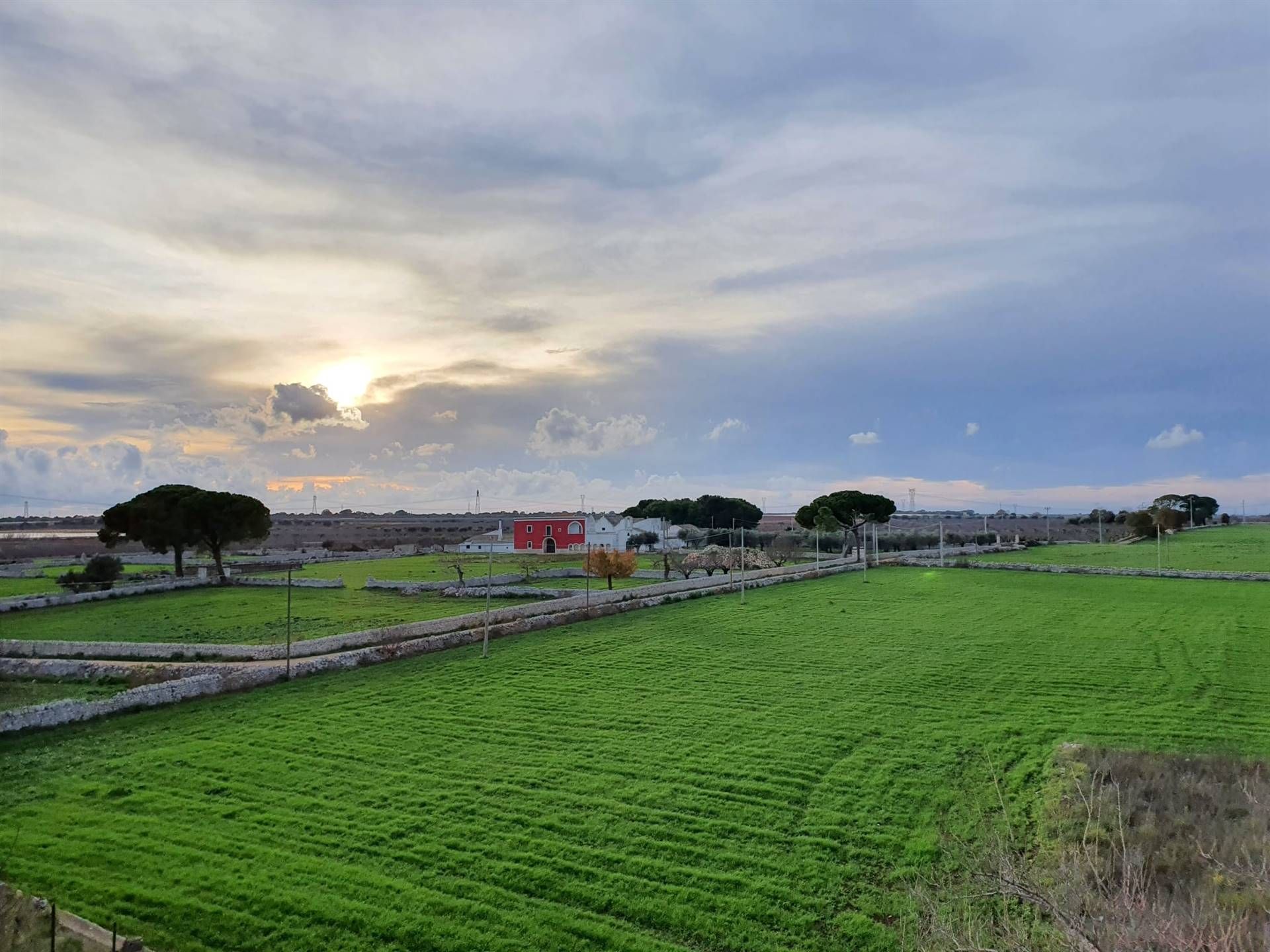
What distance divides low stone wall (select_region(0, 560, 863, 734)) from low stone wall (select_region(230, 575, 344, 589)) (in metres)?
14.7

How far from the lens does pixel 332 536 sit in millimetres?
110750

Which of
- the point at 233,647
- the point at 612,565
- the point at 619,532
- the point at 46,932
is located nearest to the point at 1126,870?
the point at 46,932

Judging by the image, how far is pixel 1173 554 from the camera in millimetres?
51156

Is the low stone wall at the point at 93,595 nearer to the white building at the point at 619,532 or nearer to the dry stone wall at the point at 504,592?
the dry stone wall at the point at 504,592

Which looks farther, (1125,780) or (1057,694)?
(1057,694)

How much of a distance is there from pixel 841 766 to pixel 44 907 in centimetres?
878

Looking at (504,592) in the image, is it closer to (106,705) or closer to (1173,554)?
(106,705)

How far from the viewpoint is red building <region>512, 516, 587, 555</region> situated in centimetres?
6231

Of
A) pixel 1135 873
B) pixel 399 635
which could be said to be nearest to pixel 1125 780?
pixel 1135 873

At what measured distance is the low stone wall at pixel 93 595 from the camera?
1131 inches

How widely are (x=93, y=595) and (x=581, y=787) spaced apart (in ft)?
97.5

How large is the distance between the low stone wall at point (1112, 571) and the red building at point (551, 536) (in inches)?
1043

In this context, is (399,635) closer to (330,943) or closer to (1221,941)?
(330,943)

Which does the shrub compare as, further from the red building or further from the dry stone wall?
the red building
